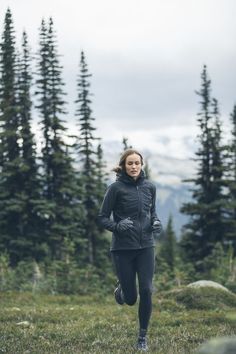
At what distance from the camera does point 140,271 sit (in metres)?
9.16

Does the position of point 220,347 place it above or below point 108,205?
below

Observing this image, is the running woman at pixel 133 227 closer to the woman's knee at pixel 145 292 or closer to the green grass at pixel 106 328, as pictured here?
the woman's knee at pixel 145 292

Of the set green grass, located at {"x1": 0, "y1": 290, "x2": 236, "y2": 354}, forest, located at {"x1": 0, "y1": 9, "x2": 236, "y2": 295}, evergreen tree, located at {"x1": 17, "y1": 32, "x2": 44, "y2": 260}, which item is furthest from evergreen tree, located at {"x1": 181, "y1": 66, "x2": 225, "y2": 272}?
green grass, located at {"x1": 0, "y1": 290, "x2": 236, "y2": 354}

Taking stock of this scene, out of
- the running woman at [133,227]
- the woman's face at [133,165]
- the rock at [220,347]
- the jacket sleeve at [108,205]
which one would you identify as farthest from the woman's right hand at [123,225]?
the rock at [220,347]

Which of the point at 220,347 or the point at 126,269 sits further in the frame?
the point at 126,269

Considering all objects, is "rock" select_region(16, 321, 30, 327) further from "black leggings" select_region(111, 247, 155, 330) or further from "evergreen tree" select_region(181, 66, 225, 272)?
"evergreen tree" select_region(181, 66, 225, 272)

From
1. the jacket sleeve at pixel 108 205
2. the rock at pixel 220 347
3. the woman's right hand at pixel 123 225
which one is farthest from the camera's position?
the jacket sleeve at pixel 108 205

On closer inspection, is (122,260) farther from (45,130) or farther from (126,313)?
(45,130)

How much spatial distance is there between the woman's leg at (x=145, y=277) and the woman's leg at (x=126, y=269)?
12 cm

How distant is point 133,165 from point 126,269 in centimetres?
160

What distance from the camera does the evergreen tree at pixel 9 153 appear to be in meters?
36.9

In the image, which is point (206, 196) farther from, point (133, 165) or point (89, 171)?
point (133, 165)

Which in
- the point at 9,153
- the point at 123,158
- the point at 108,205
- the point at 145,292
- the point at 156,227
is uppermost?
the point at 9,153

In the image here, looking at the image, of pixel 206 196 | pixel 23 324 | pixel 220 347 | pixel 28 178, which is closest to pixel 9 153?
pixel 28 178
